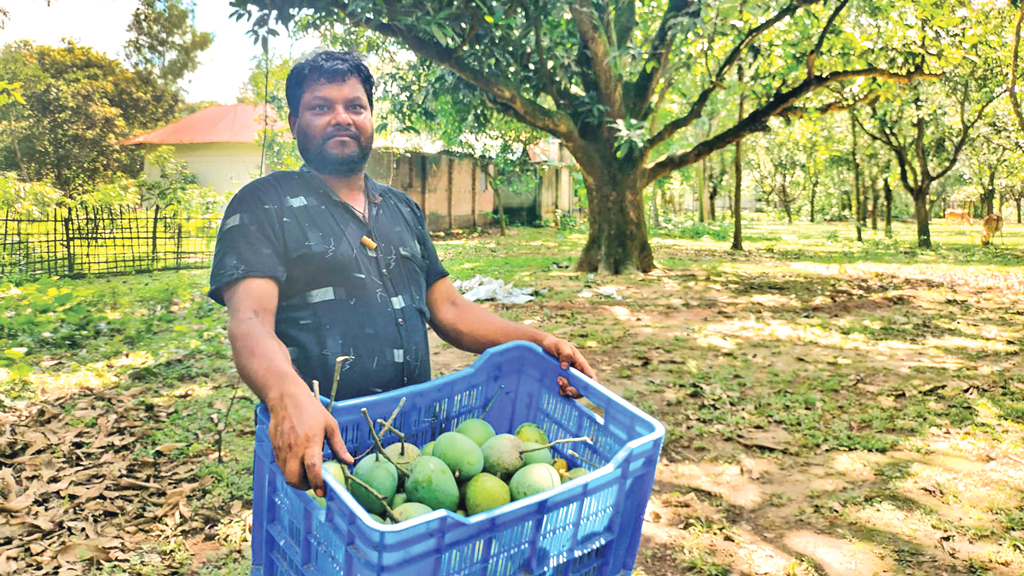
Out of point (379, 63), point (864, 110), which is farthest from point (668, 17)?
point (864, 110)

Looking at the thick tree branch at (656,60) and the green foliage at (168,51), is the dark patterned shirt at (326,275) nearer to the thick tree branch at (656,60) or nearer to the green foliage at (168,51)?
the thick tree branch at (656,60)

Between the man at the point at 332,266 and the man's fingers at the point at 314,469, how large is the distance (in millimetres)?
359

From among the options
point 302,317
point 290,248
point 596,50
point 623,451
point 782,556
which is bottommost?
point 782,556

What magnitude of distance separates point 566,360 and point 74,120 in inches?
1092

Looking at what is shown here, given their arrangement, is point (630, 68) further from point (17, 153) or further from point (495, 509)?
point (17, 153)

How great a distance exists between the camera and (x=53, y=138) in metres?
23.8

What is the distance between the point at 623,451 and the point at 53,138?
28.1 metres

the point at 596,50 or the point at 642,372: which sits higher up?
the point at 596,50

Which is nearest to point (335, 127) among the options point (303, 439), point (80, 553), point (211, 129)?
point (303, 439)

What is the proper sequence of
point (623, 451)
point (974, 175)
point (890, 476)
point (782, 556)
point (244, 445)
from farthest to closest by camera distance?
point (974, 175) < point (244, 445) < point (890, 476) < point (782, 556) < point (623, 451)

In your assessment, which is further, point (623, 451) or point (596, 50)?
point (596, 50)

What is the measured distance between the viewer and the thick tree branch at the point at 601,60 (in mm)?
10156

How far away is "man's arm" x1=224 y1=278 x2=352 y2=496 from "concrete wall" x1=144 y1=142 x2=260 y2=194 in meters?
24.3

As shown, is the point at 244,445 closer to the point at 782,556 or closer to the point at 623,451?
the point at 782,556
